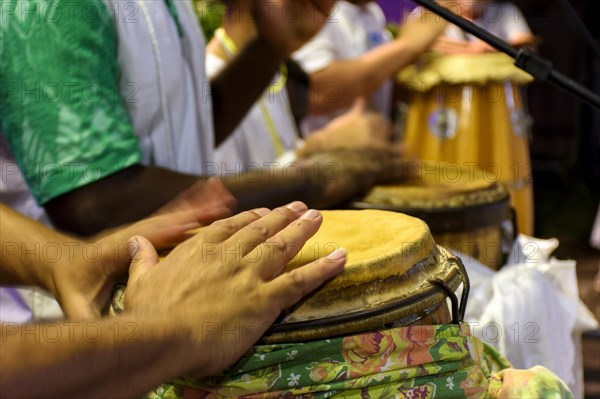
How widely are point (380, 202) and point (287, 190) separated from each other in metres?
0.21

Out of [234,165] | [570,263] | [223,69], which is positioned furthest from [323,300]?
[234,165]

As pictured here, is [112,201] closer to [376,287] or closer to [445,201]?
[376,287]

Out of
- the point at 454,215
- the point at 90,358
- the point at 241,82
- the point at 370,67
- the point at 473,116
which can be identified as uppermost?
the point at 90,358

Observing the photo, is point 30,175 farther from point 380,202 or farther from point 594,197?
point 594,197

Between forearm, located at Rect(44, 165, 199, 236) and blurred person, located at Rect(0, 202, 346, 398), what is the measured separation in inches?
7.4

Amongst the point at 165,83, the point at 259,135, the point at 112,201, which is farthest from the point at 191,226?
the point at 259,135

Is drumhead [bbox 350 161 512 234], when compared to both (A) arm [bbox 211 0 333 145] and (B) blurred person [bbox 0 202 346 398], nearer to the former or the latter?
(A) arm [bbox 211 0 333 145]

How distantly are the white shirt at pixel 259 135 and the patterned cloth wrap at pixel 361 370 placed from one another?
1.64 metres

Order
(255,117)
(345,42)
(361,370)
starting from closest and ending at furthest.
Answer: (361,370), (255,117), (345,42)

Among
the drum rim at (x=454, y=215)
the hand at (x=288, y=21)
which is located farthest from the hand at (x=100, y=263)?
the hand at (x=288, y=21)

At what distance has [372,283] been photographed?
33.8 inches

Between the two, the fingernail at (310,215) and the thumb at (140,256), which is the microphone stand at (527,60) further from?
the thumb at (140,256)

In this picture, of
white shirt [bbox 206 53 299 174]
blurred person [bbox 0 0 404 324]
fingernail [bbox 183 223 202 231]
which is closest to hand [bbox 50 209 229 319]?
fingernail [bbox 183 223 202 231]

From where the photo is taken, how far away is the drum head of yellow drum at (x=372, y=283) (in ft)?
2.69
